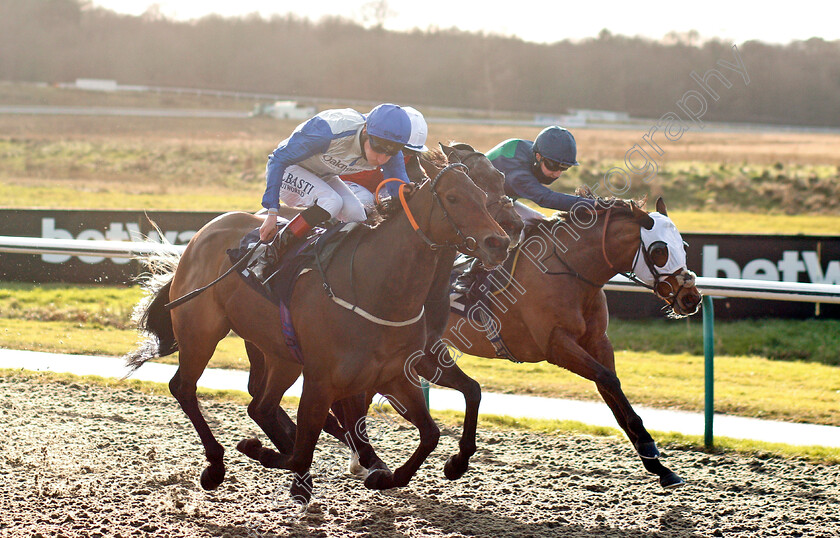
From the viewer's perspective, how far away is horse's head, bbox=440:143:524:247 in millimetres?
3699

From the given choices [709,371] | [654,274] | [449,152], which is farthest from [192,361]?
[709,371]

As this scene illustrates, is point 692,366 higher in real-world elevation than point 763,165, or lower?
lower

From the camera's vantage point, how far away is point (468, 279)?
5.00 m

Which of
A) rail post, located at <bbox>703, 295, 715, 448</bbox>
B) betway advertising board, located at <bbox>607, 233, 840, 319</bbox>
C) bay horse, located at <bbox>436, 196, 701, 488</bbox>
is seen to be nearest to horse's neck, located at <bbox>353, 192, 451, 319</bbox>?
bay horse, located at <bbox>436, 196, 701, 488</bbox>

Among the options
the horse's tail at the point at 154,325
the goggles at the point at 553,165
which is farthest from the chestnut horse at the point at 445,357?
the horse's tail at the point at 154,325

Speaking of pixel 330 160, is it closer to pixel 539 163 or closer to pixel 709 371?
pixel 539 163

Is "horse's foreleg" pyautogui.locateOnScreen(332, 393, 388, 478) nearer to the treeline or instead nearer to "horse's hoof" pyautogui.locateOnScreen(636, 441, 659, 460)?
"horse's hoof" pyautogui.locateOnScreen(636, 441, 659, 460)

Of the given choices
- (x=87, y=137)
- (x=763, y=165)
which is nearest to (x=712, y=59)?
(x=763, y=165)

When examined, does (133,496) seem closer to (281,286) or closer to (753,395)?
(281,286)

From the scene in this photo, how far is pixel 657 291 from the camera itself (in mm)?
4508

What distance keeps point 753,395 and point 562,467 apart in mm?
2556

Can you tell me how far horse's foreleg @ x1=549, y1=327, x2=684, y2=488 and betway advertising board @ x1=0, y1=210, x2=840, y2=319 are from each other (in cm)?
435

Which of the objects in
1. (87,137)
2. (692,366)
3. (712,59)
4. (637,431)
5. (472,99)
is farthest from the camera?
(472,99)

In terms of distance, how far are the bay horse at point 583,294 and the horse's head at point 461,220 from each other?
45.4 inches
